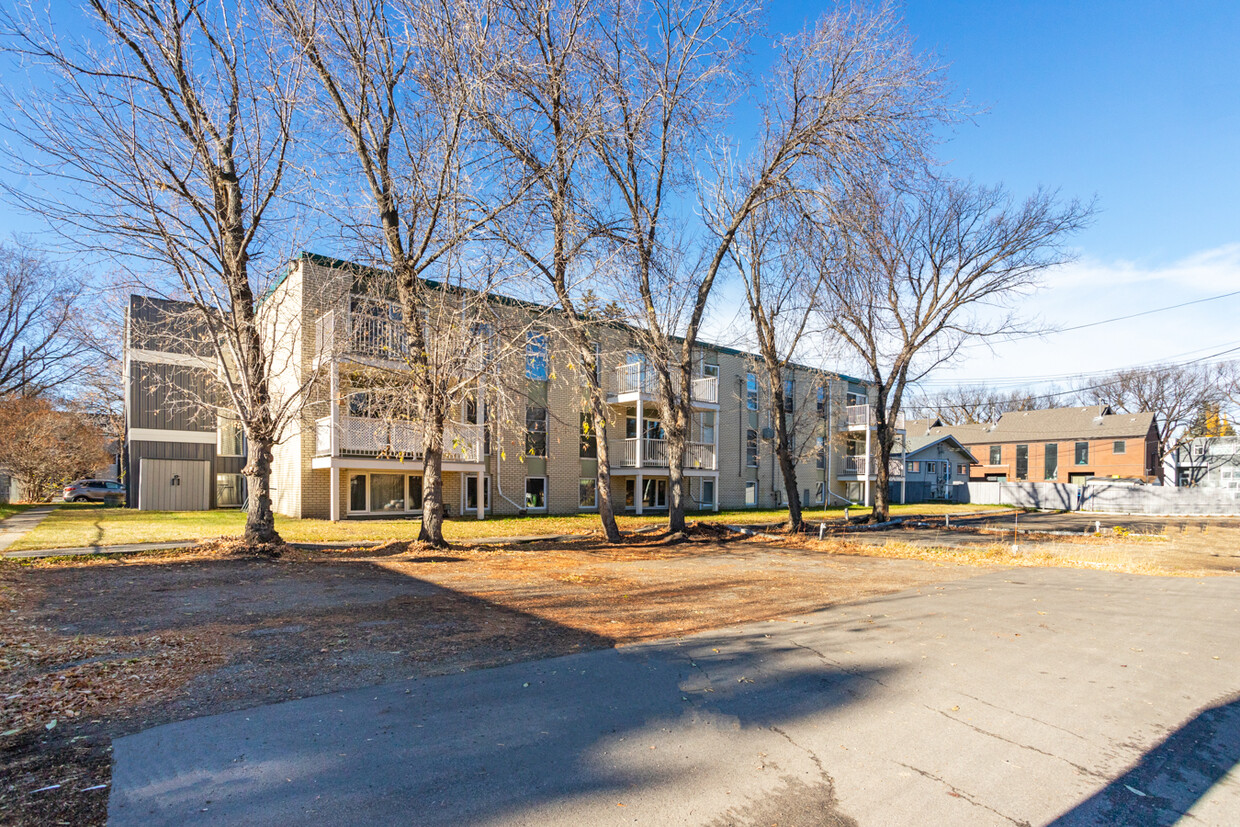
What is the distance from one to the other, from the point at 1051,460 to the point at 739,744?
61266mm

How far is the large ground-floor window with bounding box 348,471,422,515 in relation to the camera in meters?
20.8

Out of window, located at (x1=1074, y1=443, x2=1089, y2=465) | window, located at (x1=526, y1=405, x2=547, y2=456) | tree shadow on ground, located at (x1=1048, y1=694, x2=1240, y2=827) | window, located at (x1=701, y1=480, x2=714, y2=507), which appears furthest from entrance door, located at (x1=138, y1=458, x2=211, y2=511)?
window, located at (x1=1074, y1=443, x2=1089, y2=465)

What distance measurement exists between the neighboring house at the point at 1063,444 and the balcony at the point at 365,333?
46.1 metres

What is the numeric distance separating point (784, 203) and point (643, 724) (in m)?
14.5

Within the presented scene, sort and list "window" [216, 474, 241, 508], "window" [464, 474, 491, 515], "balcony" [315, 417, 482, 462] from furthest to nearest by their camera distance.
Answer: "window" [216, 474, 241, 508]
"window" [464, 474, 491, 515]
"balcony" [315, 417, 482, 462]

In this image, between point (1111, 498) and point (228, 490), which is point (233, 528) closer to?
point (228, 490)

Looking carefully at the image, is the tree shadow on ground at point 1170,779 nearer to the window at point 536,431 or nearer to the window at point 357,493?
the window at point 357,493

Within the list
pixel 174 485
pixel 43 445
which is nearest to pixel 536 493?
pixel 174 485

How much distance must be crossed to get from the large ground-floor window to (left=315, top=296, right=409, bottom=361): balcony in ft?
20.9

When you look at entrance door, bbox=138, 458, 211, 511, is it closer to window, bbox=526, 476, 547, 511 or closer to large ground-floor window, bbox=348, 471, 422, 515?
large ground-floor window, bbox=348, 471, 422, 515

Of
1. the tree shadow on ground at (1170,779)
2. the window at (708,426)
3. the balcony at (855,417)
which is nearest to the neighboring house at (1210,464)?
the balcony at (855,417)

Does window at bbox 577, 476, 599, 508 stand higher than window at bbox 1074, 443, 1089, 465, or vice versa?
window at bbox 1074, 443, 1089, 465

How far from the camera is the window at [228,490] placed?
25.1m

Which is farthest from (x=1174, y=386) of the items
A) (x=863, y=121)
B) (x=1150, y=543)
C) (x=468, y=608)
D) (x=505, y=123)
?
(x=468, y=608)
